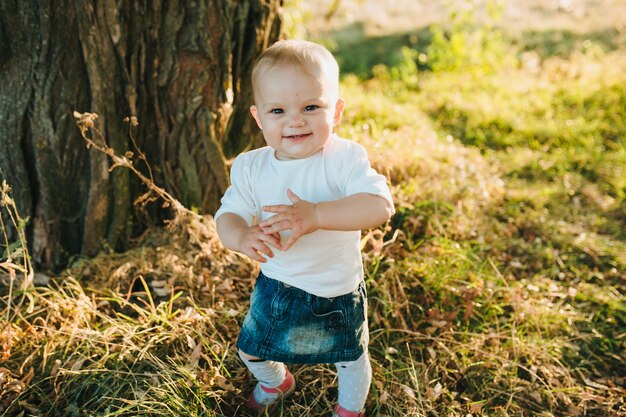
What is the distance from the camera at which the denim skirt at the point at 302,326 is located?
2113 mm

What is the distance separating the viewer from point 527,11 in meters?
8.63

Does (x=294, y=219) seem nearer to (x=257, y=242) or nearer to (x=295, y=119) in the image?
(x=257, y=242)

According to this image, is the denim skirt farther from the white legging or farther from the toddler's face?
the toddler's face

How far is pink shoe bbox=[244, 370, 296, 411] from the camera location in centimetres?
243

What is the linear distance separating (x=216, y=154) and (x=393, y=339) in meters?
1.37

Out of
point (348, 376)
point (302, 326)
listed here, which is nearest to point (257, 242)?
point (302, 326)

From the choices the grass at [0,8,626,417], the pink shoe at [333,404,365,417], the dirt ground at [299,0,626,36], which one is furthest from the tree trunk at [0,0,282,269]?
the dirt ground at [299,0,626,36]

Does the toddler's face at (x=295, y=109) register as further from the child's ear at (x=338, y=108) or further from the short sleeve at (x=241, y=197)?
the short sleeve at (x=241, y=197)

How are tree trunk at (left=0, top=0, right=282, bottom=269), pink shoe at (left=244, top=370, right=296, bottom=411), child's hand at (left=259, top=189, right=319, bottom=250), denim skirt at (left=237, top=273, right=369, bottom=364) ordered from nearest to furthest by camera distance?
child's hand at (left=259, top=189, right=319, bottom=250) → denim skirt at (left=237, top=273, right=369, bottom=364) → pink shoe at (left=244, top=370, right=296, bottom=411) → tree trunk at (left=0, top=0, right=282, bottom=269)

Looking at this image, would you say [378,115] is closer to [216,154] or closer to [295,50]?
[216,154]

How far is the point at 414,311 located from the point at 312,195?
50.2 inches

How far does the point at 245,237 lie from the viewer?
1982 mm

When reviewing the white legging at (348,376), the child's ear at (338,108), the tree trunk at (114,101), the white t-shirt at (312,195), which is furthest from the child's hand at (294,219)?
the tree trunk at (114,101)

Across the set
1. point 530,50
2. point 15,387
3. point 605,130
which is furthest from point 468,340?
point 530,50
